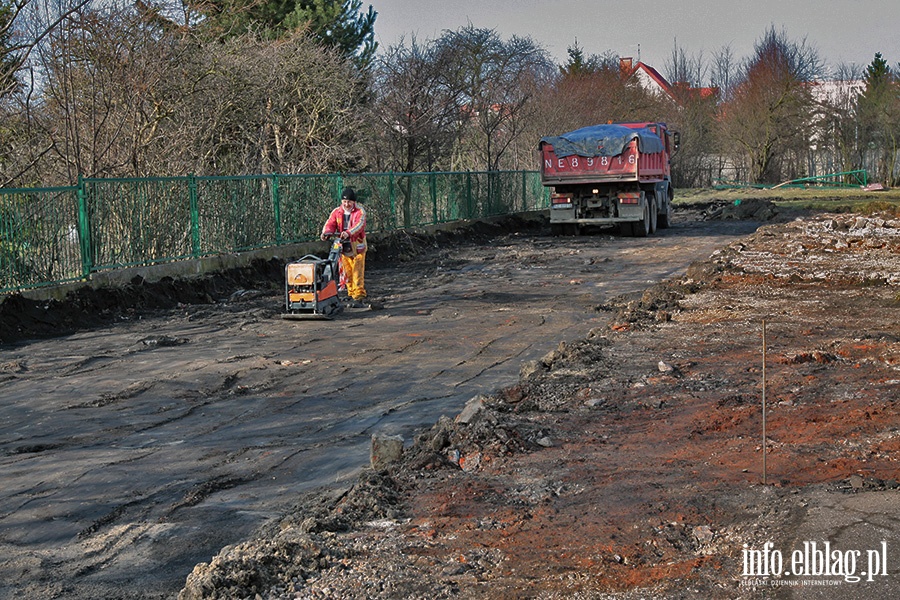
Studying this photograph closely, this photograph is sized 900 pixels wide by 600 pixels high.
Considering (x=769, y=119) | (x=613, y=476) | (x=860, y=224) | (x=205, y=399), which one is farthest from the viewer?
(x=769, y=119)

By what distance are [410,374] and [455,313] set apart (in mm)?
4288

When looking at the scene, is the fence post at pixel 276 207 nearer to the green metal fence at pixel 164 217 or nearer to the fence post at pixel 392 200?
the green metal fence at pixel 164 217

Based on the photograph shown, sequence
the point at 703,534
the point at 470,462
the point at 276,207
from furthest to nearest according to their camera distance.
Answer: the point at 276,207
the point at 470,462
the point at 703,534

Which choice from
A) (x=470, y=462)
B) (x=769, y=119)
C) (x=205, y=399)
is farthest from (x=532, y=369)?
(x=769, y=119)

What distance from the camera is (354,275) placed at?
49.2 feet

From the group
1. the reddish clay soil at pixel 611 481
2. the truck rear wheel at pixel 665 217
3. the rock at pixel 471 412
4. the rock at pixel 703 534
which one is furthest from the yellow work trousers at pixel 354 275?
the truck rear wheel at pixel 665 217

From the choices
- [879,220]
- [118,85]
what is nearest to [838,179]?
[879,220]

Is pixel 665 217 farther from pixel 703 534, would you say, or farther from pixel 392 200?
pixel 703 534

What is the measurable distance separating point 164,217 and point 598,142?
1411 cm

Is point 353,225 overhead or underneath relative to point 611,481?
overhead

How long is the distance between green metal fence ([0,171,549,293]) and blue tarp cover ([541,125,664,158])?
449 cm

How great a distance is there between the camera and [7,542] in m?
5.48

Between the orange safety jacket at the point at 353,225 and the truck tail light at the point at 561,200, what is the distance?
46.3 feet

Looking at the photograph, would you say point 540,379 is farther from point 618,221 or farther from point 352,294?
point 618,221
